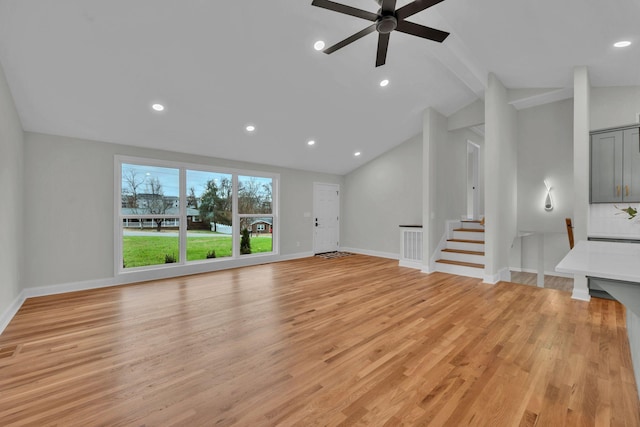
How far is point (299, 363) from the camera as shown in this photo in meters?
2.17

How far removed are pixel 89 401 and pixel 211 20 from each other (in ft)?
11.4

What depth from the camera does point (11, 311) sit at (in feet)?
10.3

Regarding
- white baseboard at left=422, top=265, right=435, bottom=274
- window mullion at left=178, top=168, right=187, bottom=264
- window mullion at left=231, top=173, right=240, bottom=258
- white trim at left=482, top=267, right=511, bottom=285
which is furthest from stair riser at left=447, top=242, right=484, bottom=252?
window mullion at left=178, top=168, right=187, bottom=264

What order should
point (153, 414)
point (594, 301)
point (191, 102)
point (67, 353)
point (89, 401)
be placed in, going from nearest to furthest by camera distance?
point (153, 414) → point (89, 401) → point (67, 353) → point (594, 301) → point (191, 102)

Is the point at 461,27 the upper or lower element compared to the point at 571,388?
upper

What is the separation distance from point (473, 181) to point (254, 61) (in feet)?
21.4

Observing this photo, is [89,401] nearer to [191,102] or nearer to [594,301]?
[191,102]

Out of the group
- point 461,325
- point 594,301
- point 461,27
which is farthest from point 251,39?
point 594,301

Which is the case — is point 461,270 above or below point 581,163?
below

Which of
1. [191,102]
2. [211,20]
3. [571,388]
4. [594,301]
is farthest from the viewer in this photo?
[191,102]

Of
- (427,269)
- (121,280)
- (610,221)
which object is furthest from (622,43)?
(121,280)

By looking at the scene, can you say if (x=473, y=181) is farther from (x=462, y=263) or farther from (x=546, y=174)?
(x=462, y=263)

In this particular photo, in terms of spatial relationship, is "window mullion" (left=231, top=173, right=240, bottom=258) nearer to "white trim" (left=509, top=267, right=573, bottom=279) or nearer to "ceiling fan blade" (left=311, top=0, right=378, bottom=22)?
"ceiling fan blade" (left=311, top=0, right=378, bottom=22)

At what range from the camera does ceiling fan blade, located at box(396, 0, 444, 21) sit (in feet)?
7.14
